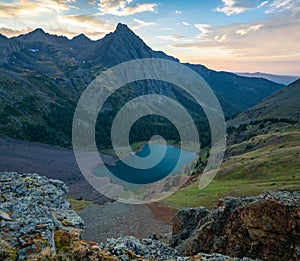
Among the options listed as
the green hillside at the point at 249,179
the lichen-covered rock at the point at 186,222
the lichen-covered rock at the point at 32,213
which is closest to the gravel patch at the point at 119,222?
the green hillside at the point at 249,179

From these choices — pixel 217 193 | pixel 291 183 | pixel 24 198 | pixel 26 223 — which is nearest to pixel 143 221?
pixel 217 193

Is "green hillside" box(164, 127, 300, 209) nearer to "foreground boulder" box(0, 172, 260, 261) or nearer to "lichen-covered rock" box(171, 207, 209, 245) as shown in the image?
"lichen-covered rock" box(171, 207, 209, 245)

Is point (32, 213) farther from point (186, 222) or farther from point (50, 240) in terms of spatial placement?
point (186, 222)

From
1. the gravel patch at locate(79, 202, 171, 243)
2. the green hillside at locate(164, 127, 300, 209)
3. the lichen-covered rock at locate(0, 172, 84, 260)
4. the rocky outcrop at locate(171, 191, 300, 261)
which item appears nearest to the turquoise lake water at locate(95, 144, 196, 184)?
the green hillside at locate(164, 127, 300, 209)

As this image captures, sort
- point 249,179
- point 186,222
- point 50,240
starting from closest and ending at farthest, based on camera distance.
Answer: point 50,240 < point 186,222 < point 249,179

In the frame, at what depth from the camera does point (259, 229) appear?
25.7 metres

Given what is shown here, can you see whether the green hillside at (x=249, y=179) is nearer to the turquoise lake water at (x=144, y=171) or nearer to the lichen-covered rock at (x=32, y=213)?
the lichen-covered rock at (x=32, y=213)

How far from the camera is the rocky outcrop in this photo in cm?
2405

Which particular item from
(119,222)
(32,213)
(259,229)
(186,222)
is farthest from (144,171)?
(32,213)

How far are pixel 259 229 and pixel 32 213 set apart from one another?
19222 mm

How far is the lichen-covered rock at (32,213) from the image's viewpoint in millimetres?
19153

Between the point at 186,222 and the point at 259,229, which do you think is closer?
the point at 259,229

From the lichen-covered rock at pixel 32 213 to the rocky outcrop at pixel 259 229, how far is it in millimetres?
14049

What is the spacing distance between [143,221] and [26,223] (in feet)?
176
